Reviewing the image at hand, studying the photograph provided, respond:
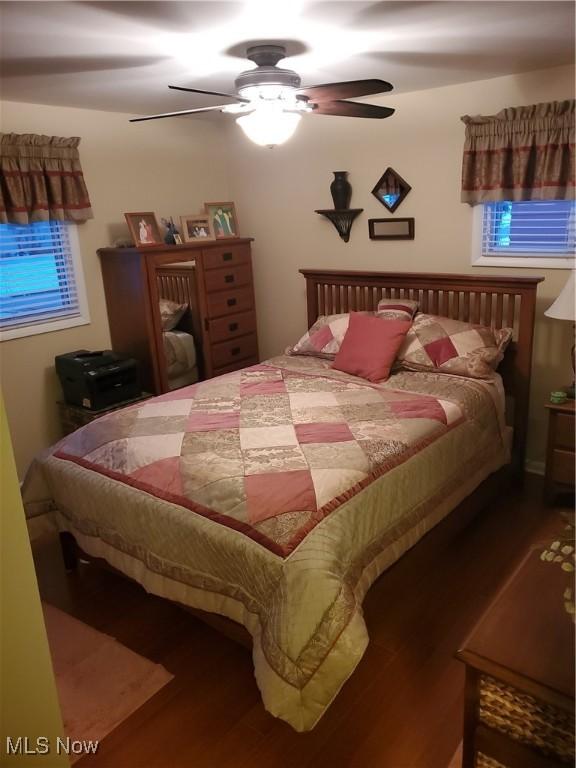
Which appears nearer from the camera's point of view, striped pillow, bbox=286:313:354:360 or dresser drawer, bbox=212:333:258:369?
striped pillow, bbox=286:313:354:360

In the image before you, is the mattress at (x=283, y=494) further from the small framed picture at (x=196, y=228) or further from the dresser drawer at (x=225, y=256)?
the small framed picture at (x=196, y=228)

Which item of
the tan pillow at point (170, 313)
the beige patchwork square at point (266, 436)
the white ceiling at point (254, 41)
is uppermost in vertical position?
the white ceiling at point (254, 41)

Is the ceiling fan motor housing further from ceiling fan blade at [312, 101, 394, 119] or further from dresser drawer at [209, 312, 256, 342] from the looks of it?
dresser drawer at [209, 312, 256, 342]

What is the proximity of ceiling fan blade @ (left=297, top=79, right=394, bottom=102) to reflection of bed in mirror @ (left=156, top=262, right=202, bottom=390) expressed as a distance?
1.91 m

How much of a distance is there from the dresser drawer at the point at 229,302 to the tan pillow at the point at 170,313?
21 cm

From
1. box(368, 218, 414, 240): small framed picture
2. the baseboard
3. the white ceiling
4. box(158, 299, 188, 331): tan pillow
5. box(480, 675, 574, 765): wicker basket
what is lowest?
the baseboard

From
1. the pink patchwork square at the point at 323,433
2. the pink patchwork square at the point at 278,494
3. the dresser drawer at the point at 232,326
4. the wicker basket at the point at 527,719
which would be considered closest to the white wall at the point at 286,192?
the dresser drawer at the point at 232,326

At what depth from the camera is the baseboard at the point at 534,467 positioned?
12.1 ft

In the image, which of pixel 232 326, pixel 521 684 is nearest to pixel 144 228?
pixel 232 326

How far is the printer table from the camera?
366cm

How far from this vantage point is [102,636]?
2.48m

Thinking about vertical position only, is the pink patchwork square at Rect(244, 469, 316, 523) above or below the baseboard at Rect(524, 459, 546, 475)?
above

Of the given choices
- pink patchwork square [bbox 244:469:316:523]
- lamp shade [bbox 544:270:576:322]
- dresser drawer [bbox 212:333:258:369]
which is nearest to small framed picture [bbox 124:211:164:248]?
dresser drawer [bbox 212:333:258:369]

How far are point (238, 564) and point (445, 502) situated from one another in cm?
110
